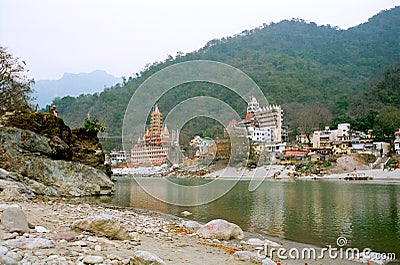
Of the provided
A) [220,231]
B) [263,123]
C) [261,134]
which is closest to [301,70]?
[263,123]

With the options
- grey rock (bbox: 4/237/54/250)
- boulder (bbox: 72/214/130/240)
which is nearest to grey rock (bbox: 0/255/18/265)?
grey rock (bbox: 4/237/54/250)

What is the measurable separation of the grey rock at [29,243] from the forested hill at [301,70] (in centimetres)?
6573

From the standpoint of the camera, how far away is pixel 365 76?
12431 centimetres

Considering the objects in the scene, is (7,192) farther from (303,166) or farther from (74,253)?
(303,166)

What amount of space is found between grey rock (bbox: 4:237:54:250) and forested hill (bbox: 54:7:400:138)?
65727mm

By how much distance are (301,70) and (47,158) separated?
375 ft

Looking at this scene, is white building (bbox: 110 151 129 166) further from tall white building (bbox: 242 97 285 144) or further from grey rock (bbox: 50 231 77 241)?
grey rock (bbox: 50 231 77 241)

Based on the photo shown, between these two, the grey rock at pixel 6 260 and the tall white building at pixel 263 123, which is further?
the tall white building at pixel 263 123

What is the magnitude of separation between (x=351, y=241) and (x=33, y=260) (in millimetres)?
9219

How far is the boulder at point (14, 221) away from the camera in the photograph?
582 cm

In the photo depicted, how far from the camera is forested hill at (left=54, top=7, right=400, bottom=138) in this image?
87312 mm

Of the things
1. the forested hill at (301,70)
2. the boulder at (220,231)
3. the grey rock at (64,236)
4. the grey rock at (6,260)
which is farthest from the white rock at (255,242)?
the forested hill at (301,70)

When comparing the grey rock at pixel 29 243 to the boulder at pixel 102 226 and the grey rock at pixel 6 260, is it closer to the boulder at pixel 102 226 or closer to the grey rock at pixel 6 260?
the grey rock at pixel 6 260

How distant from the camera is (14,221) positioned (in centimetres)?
592
